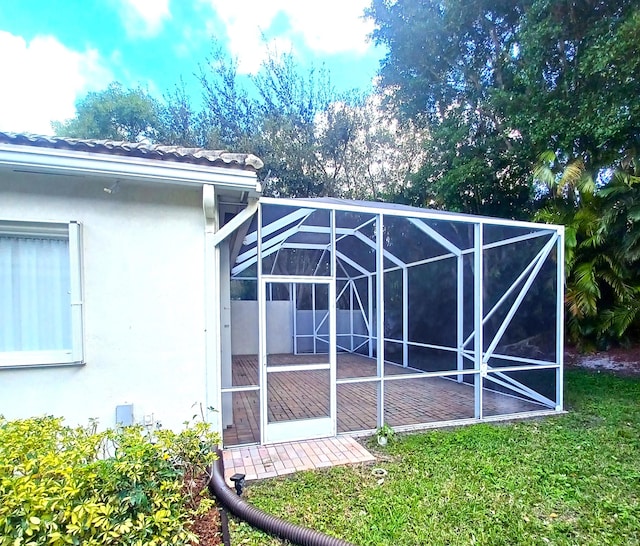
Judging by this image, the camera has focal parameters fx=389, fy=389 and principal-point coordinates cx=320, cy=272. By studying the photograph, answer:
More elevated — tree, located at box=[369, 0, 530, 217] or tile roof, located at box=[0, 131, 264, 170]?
tree, located at box=[369, 0, 530, 217]

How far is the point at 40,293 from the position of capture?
370 cm

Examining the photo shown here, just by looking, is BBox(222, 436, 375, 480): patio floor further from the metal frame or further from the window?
the window

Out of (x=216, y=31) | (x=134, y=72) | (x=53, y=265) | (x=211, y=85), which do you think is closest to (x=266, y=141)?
(x=211, y=85)

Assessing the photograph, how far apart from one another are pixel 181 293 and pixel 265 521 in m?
2.23

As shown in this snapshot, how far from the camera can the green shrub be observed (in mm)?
1863

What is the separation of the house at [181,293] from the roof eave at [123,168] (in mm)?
12

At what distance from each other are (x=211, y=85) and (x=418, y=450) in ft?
46.3

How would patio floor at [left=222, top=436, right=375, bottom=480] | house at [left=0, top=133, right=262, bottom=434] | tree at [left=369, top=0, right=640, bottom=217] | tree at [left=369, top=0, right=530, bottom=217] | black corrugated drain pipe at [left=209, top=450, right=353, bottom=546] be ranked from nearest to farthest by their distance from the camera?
black corrugated drain pipe at [left=209, top=450, right=353, bottom=546], house at [left=0, top=133, right=262, bottom=434], patio floor at [left=222, top=436, right=375, bottom=480], tree at [left=369, top=0, right=640, bottom=217], tree at [left=369, top=0, right=530, bottom=217]

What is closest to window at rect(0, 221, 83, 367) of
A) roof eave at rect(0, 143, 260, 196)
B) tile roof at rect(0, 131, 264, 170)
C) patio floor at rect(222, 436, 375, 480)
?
roof eave at rect(0, 143, 260, 196)

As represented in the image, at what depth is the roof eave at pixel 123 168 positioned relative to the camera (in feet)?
10.8

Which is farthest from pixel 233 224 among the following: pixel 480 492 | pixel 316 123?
pixel 316 123

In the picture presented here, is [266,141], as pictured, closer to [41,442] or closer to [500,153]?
[500,153]

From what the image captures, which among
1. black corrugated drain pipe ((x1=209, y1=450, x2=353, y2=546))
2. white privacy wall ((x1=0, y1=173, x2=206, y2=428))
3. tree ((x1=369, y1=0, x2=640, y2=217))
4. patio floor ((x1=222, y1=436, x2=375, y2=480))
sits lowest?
patio floor ((x1=222, y1=436, x2=375, y2=480))

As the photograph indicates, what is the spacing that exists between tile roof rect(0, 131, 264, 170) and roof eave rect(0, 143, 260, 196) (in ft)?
0.14
